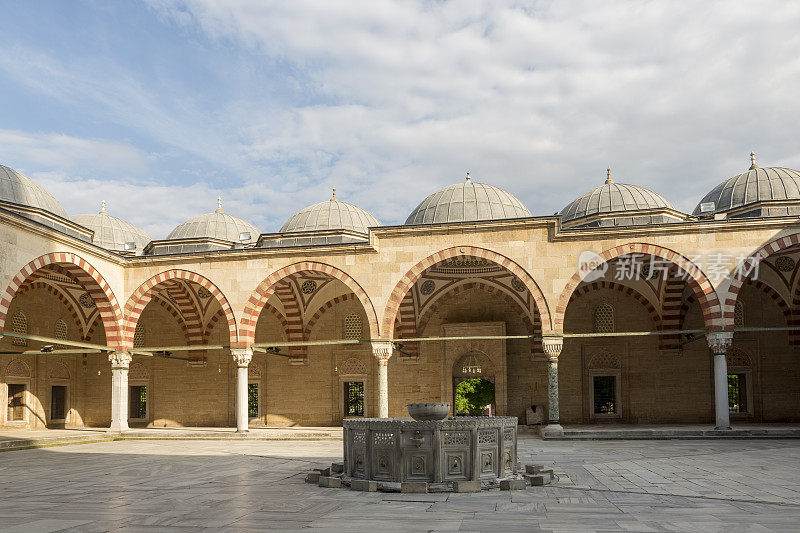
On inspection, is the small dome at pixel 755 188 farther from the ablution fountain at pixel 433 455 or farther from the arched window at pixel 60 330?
the arched window at pixel 60 330

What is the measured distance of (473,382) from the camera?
18453mm

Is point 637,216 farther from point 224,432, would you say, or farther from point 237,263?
point 224,432

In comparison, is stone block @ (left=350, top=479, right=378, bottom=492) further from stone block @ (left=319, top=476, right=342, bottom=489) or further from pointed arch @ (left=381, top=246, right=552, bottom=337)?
pointed arch @ (left=381, top=246, right=552, bottom=337)

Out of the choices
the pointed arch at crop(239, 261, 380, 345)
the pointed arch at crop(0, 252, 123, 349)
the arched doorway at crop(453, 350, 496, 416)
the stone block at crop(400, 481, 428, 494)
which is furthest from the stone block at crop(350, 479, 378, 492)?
the arched doorway at crop(453, 350, 496, 416)

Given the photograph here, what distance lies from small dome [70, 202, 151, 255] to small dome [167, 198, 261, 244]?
1.95 meters

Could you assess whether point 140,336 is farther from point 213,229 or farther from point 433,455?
point 433,455

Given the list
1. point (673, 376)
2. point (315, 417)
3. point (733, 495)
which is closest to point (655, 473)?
point (733, 495)

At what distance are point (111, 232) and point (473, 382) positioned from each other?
13.4 meters

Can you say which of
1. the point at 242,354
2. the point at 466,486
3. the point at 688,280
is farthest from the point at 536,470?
the point at 242,354

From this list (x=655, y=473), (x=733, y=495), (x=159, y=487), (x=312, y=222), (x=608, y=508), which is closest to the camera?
(x=608, y=508)

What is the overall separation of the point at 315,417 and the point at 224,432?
11.2ft

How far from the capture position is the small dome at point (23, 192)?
1767cm

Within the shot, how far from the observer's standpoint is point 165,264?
1625 cm

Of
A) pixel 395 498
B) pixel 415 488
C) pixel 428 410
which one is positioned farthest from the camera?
pixel 428 410
